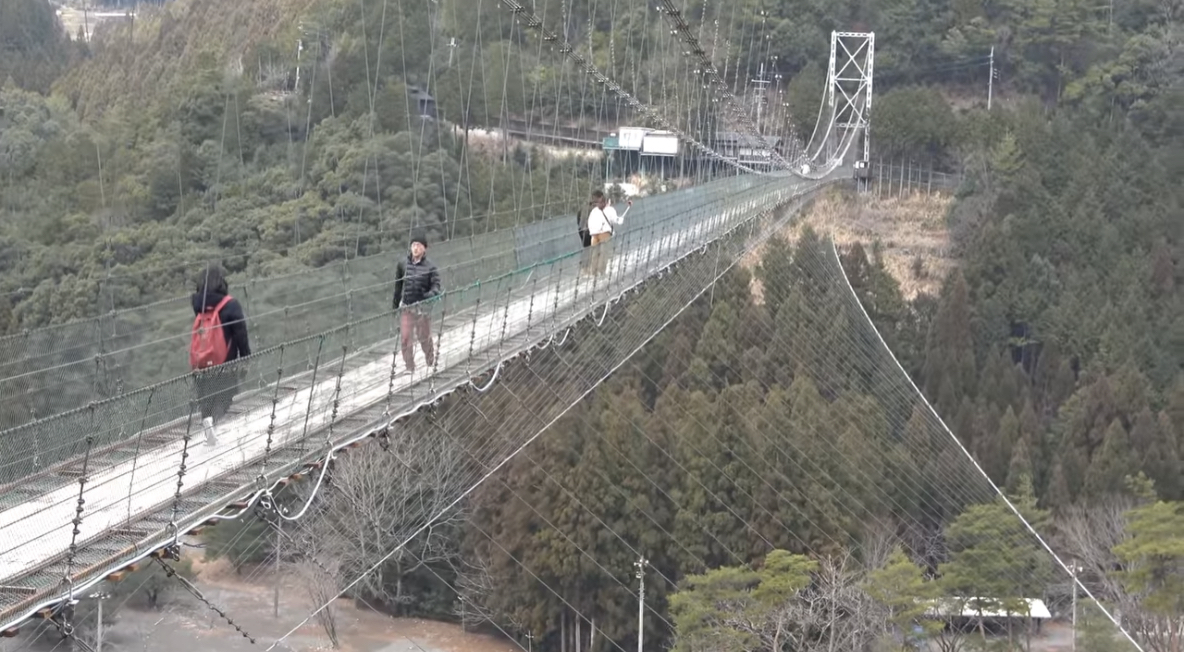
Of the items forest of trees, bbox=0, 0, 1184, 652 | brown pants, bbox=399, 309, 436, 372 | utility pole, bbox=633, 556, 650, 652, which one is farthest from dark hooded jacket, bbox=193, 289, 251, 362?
utility pole, bbox=633, 556, 650, 652

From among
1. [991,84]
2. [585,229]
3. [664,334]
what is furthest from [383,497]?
[991,84]

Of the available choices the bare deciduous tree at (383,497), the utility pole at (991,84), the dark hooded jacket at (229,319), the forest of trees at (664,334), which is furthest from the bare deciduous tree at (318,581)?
the utility pole at (991,84)

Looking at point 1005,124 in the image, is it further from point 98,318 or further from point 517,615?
point 98,318

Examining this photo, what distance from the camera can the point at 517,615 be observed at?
14992 mm

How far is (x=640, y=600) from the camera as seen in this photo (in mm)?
14422

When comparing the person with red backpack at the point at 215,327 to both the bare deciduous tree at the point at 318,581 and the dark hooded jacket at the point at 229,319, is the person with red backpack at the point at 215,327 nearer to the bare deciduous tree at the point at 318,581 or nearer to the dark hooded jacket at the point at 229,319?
the dark hooded jacket at the point at 229,319

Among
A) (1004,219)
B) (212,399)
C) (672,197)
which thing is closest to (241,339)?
(212,399)

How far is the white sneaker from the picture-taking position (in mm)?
4949

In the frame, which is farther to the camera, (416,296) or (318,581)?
(318,581)

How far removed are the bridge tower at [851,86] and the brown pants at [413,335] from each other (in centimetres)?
2261

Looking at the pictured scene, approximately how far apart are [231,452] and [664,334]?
13.2 metres

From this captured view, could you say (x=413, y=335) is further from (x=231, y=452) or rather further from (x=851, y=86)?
(x=851, y=86)

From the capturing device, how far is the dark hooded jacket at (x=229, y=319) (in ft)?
17.3

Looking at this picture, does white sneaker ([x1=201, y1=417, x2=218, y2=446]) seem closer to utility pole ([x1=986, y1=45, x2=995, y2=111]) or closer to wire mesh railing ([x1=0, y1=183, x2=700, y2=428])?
wire mesh railing ([x1=0, y1=183, x2=700, y2=428])
